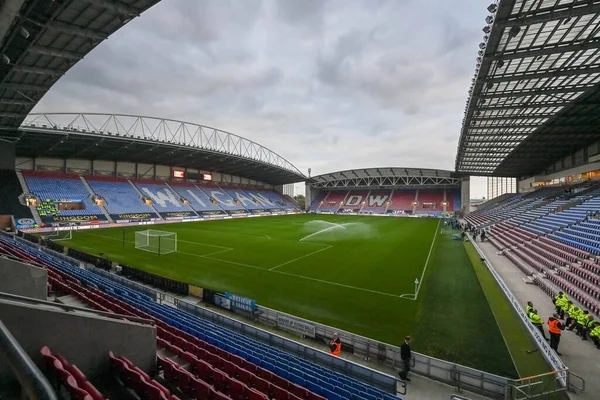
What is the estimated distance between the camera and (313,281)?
18.4m

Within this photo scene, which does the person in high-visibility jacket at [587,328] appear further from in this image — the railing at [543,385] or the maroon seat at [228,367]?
the maroon seat at [228,367]

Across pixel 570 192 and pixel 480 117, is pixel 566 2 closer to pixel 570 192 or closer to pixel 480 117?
pixel 480 117

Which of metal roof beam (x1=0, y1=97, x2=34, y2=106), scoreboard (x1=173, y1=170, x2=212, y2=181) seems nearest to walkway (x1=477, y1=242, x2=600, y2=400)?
metal roof beam (x1=0, y1=97, x2=34, y2=106)

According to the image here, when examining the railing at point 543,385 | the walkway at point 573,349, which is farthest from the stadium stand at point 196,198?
the railing at point 543,385

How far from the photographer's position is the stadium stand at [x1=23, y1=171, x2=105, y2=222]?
40556 mm

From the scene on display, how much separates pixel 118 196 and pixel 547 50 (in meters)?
55.8

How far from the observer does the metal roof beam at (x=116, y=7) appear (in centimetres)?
1285

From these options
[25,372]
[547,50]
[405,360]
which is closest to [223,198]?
[547,50]

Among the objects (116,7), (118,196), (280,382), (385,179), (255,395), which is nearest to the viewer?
(255,395)

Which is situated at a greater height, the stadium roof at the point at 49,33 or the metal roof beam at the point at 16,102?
the stadium roof at the point at 49,33

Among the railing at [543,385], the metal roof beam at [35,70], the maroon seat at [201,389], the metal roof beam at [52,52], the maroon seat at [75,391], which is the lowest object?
the railing at [543,385]

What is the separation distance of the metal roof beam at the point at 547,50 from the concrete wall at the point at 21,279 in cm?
2247

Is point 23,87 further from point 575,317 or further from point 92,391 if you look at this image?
point 575,317

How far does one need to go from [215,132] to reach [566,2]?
54.2 m
